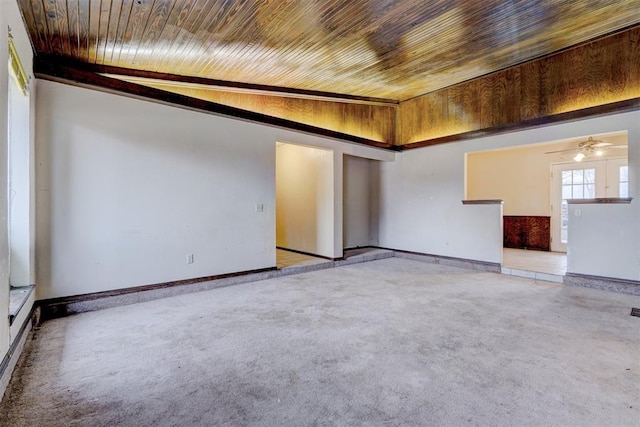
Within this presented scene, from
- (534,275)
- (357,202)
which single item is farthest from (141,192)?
(534,275)

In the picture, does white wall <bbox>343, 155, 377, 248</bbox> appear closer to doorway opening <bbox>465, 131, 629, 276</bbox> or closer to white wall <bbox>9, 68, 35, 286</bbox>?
doorway opening <bbox>465, 131, 629, 276</bbox>

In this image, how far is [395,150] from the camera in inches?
287

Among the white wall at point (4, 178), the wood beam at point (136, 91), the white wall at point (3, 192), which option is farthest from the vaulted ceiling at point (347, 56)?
the white wall at point (3, 192)

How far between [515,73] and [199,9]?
516 centimetres

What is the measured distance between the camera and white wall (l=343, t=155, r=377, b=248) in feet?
24.4

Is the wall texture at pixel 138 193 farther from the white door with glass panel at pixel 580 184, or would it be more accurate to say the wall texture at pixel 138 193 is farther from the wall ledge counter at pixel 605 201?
the white door with glass panel at pixel 580 184

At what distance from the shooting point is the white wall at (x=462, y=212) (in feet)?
14.2

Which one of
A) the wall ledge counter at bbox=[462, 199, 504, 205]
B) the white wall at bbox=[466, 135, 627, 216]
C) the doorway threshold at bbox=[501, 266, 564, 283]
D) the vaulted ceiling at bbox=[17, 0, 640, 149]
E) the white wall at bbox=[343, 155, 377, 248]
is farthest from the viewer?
the white wall at bbox=[343, 155, 377, 248]

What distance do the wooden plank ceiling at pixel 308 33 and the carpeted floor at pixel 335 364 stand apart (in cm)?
293

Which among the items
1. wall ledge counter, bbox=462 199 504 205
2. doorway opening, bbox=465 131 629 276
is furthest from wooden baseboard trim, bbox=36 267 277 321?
doorway opening, bbox=465 131 629 276

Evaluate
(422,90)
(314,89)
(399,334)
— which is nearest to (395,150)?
(422,90)

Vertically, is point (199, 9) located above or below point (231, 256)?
above

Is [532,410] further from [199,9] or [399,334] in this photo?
[199,9]

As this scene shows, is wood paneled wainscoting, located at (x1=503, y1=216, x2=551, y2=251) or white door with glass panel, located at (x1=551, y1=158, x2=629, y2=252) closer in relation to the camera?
white door with glass panel, located at (x1=551, y1=158, x2=629, y2=252)
